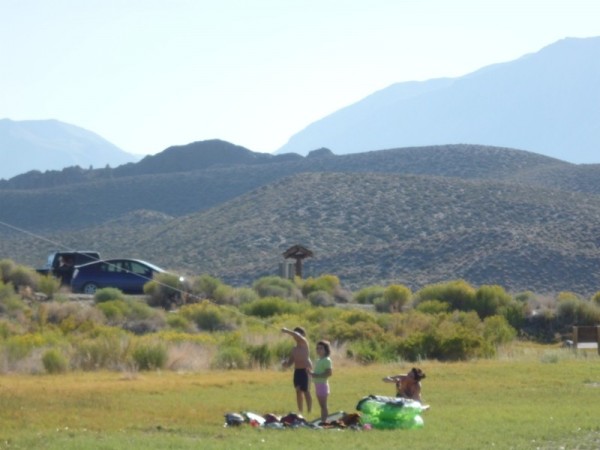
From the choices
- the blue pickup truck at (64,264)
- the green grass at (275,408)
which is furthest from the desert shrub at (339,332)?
the blue pickup truck at (64,264)

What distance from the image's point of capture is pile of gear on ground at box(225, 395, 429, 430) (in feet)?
62.8

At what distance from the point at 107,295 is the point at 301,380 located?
26.7 m

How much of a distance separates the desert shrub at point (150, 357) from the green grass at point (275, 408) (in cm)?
101

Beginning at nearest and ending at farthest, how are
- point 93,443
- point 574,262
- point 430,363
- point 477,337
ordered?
point 93,443 < point 430,363 < point 477,337 < point 574,262

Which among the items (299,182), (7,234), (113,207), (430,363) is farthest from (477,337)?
(113,207)

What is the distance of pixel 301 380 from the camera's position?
20.9 meters

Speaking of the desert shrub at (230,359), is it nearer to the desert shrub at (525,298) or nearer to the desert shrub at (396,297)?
the desert shrub at (396,297)

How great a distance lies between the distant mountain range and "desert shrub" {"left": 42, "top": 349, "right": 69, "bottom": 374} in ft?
121

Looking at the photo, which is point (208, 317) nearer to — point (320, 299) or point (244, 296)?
point (244, 296)

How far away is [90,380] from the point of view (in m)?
27.8

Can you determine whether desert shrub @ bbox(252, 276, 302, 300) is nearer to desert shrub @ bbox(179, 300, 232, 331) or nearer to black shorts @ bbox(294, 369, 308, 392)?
desert shrub @ bbox(179, 300, 232, 331)

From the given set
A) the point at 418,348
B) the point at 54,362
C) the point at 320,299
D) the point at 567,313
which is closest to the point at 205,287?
the point at 320,299

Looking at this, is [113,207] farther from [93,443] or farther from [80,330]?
[93,443]

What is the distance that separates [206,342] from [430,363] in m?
6.51
